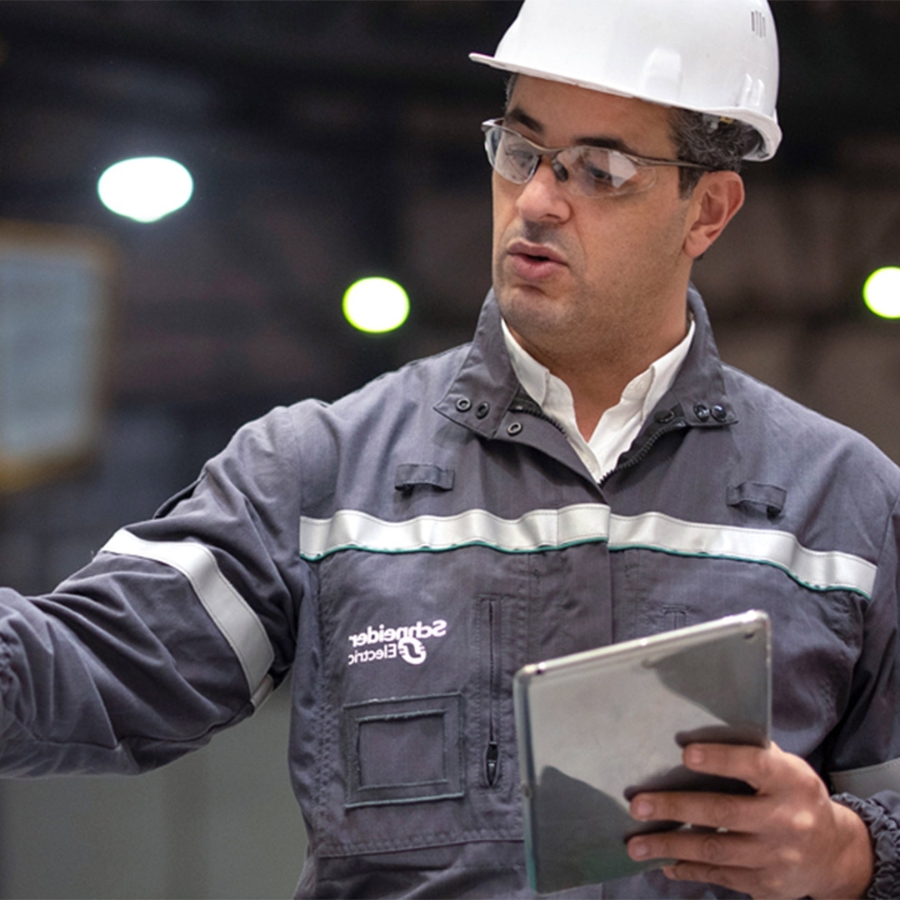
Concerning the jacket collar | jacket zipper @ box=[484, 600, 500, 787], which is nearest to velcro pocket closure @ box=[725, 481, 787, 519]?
the jacket collar

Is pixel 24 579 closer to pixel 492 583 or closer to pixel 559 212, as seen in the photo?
pixel 492 583

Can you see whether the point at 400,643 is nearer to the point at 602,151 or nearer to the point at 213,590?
the point at 213,590

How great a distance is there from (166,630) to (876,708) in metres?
0.95

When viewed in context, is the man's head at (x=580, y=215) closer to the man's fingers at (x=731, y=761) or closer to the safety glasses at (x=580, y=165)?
the safety glasses at (x=580, y=165)

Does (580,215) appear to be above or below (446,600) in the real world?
above

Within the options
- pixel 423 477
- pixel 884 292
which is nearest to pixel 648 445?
pixel 423 477

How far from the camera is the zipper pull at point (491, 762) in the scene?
162 cm

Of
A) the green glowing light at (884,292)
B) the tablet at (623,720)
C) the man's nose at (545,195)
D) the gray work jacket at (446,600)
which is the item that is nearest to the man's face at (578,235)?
the man's nose at (545,195)

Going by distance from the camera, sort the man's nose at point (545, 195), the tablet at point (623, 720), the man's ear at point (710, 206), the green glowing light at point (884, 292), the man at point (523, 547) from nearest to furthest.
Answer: the tablet at point (623, 720) → the man at point (523, 547) → the man's nose at point (545, 195) → the man's ear at point (710, 206) → the green glowing light at point (884, 292)

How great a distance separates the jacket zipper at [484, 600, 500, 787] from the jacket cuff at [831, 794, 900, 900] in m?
0.44

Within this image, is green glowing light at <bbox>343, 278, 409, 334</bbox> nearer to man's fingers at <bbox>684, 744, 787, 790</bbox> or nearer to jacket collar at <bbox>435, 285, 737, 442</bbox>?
jacket collar at <bbox>435, 285, 737, 442</bbox>

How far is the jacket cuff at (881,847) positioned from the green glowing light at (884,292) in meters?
1.29

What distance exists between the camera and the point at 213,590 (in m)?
1.67

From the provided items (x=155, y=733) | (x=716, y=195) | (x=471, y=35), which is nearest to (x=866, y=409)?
(x=716, y=195)
